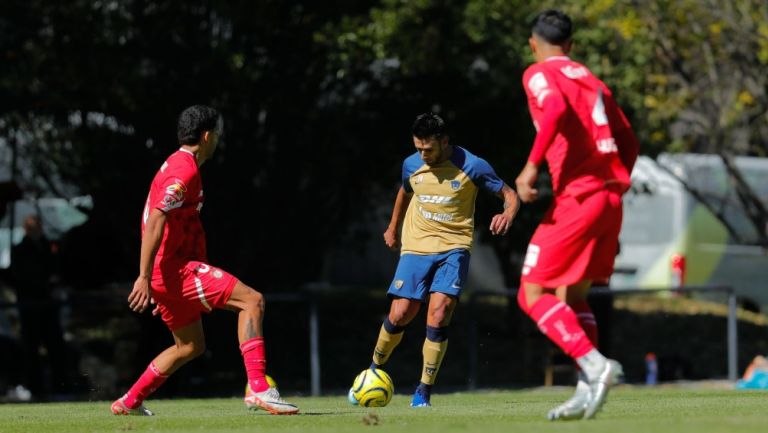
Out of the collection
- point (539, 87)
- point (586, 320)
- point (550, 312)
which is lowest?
point (586, 320)

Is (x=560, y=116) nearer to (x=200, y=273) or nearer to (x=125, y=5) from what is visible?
(x=200, y=273)

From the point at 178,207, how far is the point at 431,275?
8.45ft

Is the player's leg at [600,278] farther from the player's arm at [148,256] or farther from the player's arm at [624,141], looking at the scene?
the player's arm at [148,256]

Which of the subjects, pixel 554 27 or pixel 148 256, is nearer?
pixel 554 27

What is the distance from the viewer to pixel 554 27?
8.88 metres

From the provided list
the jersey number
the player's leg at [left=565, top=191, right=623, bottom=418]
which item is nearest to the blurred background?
the player's leg at [left=565, top=191, right=623, bottom=418]

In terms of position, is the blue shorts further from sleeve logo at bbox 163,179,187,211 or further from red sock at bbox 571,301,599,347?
red sock at bbox 571,301,599,347

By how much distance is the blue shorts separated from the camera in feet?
39.0

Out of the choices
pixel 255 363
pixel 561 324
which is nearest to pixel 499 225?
pixel 255 363

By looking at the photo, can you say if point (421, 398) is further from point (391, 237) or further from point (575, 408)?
point (575, 408)

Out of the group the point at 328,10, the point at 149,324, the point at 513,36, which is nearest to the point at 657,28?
the point at 513,36

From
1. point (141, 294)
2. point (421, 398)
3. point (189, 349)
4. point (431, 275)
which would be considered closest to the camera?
point (141, 294)

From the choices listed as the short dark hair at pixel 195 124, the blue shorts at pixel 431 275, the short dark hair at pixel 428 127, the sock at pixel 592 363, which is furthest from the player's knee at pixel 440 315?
the sock at pixel 592 363

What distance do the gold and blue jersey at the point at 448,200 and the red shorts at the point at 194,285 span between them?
215 cm
